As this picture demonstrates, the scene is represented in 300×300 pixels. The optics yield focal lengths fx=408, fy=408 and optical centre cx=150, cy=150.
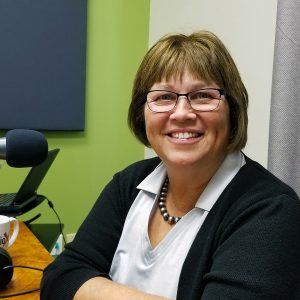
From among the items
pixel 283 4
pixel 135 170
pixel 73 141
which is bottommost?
pixel 73 141

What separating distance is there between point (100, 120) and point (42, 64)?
1.58 feet

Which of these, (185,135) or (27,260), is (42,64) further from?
(185,135)

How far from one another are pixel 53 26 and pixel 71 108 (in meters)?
0.47

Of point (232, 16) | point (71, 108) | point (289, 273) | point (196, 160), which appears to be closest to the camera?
point (289, 273)

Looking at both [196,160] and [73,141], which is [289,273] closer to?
[196,160]

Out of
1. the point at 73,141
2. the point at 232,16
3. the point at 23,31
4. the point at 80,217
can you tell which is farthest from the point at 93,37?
the point at 80,217

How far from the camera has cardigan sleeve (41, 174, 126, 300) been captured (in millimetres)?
992

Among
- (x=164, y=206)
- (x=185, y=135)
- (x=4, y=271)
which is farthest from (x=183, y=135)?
(x=4, y=271)

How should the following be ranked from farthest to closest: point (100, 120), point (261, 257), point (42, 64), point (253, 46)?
1. point (100, 120)
2. point (42, 64)
3. point (253, 46)
4. point (261, 257)

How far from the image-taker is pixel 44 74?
Result: 7.48 feet

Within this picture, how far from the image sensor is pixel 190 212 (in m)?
1.02

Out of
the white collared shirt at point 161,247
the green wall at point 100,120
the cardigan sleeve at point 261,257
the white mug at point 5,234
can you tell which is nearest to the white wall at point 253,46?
the green wall at point 100,120

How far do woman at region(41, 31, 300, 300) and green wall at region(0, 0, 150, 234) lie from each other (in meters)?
1.28

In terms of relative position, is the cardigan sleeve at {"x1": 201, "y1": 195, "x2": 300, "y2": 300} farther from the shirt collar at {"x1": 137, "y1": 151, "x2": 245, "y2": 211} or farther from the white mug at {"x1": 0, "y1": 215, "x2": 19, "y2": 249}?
the white mug at {"x1": 0, "y1": 215, "x2": 19, "y2": 249}
